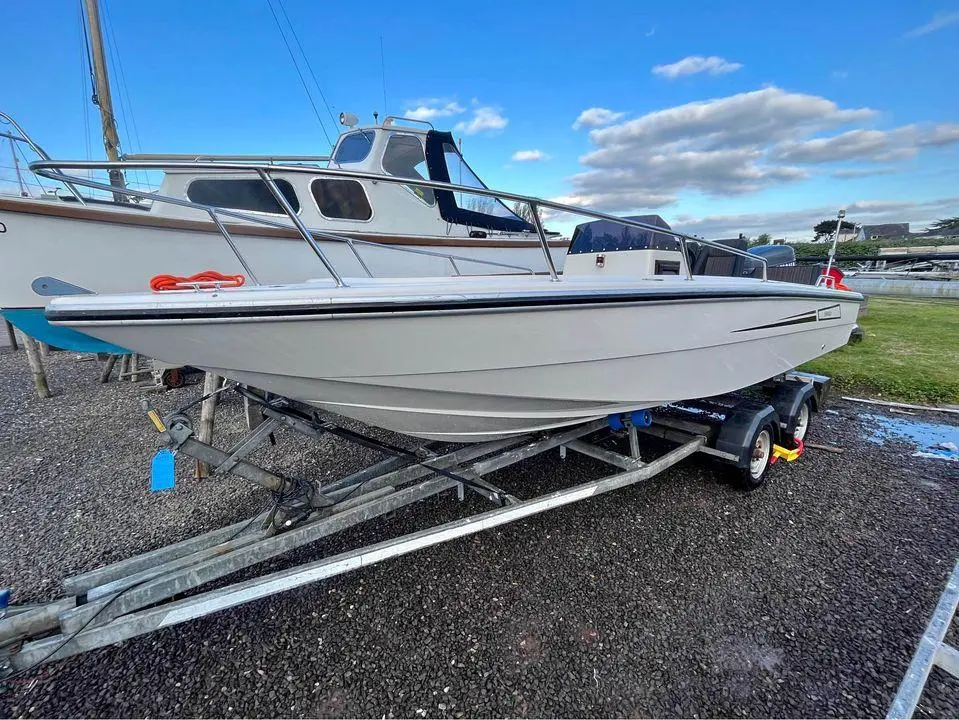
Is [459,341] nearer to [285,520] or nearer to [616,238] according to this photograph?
[285,520]

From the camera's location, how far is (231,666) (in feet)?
5.94

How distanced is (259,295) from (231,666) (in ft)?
4.89

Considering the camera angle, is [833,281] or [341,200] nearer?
[833,281]

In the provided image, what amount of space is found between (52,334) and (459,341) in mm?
3871

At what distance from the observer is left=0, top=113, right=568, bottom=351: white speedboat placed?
3.57m

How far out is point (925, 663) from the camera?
→ 1472mm

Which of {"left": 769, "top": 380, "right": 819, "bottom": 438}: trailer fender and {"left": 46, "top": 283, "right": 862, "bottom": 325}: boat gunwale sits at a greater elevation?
{"left": 46, "top": 283, "right": 862, "bottom": 325}: boat gunwale

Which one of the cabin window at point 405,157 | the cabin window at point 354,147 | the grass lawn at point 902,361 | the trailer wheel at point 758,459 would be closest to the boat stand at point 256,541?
the trailer wheel at point 758,459

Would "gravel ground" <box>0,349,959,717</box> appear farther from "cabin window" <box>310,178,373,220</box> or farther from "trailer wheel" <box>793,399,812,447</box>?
"cabin window" <box>310,178,373,220</box>

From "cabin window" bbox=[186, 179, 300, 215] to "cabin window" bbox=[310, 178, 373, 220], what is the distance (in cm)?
34

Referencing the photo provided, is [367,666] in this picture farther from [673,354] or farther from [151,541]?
[673,354]

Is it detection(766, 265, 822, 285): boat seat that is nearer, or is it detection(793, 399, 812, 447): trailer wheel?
detection(793, 399, 812, 447): trailer wheel

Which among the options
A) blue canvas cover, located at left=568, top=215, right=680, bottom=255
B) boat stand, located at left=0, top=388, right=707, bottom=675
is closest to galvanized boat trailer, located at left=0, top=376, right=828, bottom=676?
boat stand, located at left=0, top=388, right=707, bottom=675

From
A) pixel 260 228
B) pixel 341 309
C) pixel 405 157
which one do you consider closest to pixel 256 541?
pixel 341 309
